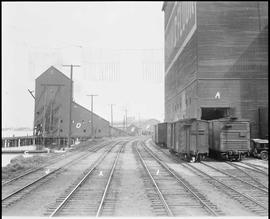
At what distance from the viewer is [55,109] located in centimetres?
4600

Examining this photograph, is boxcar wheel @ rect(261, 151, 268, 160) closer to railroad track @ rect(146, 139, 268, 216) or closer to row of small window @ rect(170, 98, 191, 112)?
railroad track @ rect(146, 139, 268, 216)

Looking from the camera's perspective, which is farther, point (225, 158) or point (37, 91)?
point (37, 91)

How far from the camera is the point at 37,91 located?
42219mm

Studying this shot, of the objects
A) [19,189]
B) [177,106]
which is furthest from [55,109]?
[19,189]

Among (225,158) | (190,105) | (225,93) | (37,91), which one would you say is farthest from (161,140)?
(37,91)

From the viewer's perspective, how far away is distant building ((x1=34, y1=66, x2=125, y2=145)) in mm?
41781

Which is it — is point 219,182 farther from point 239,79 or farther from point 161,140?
point 161,140

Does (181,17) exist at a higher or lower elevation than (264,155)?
higher

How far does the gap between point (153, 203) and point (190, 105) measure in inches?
1043

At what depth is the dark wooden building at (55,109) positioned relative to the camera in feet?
137

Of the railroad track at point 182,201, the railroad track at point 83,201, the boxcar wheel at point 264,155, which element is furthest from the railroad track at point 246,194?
the boxcar wheel at point 264,155

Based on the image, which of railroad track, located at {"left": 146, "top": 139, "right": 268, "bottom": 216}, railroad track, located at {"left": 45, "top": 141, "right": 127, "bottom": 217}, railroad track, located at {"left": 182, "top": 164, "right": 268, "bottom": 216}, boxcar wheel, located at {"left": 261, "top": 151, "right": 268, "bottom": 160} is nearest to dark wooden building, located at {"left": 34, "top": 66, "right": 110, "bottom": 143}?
boxcar wheel, located at {"left": 261, "top": 151, "right": 268, "bottom": 160}

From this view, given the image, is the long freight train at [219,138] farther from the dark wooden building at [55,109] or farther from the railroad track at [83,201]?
the dark wooden building at [55,109]

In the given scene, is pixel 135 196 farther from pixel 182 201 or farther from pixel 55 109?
pixel 55 109
